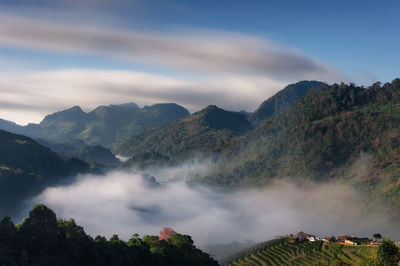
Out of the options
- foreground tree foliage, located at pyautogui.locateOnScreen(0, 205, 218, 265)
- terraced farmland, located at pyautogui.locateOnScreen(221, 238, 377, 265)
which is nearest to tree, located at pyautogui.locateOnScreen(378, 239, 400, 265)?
terraced farmland, located at pyautogui.locateOnScreen(221, 238, 377, 265)

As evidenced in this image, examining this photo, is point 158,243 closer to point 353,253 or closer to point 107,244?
point 107,244

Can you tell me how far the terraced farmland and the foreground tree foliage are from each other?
3688cm

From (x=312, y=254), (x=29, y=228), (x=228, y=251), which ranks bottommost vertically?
(x=228, y=251)

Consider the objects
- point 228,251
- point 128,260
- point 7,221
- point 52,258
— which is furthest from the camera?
point 228,251

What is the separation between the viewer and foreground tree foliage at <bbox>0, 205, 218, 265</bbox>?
66562 millimetres

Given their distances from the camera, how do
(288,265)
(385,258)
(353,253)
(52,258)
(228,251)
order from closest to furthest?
(385,258) → (52,258) → (353,253) → (288,265) → (228,251)

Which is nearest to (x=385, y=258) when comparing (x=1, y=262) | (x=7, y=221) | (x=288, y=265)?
(x=288, y=265)

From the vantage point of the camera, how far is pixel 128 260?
81.4 meters

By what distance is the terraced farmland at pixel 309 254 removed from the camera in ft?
322

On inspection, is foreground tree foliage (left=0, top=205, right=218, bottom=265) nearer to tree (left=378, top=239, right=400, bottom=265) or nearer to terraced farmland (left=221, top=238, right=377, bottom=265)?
terraced farmland (left=221, top=238, right=377, bottom=265)

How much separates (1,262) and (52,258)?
29.1ft

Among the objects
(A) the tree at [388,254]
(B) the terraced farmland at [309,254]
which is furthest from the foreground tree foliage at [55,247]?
(A) the tree at [388,254]

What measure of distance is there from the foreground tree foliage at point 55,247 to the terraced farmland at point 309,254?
36.9m

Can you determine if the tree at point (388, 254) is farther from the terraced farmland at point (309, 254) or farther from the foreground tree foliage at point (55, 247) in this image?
the foreground tree foliage at point (55, 247)
